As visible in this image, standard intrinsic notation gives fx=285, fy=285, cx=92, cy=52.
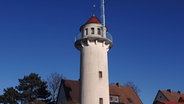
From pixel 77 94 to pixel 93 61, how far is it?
541 inches


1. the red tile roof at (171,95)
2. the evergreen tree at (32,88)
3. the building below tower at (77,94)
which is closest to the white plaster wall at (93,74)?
the building below tower at (77,94)

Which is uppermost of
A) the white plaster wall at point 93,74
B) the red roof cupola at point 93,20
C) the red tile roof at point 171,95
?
the red roof cupola at point 93,20

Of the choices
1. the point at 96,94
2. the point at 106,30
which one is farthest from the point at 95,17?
the point at 96,94

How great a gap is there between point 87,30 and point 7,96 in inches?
938

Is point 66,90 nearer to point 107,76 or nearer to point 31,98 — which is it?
point 31,98

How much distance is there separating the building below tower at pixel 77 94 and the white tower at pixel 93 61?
11678 mm

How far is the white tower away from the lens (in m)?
29.5

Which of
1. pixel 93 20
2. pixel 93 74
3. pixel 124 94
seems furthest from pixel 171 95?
pixel 93 74

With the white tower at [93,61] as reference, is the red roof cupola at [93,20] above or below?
above

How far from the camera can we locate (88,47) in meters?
31.2

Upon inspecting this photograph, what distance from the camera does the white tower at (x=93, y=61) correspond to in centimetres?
2948

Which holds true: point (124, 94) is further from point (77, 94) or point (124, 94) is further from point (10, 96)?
point (10, 96)

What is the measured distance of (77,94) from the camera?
4272cm

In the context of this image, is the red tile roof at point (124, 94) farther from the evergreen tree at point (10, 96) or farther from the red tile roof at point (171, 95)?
the evergreen tree at point (10, 96)
